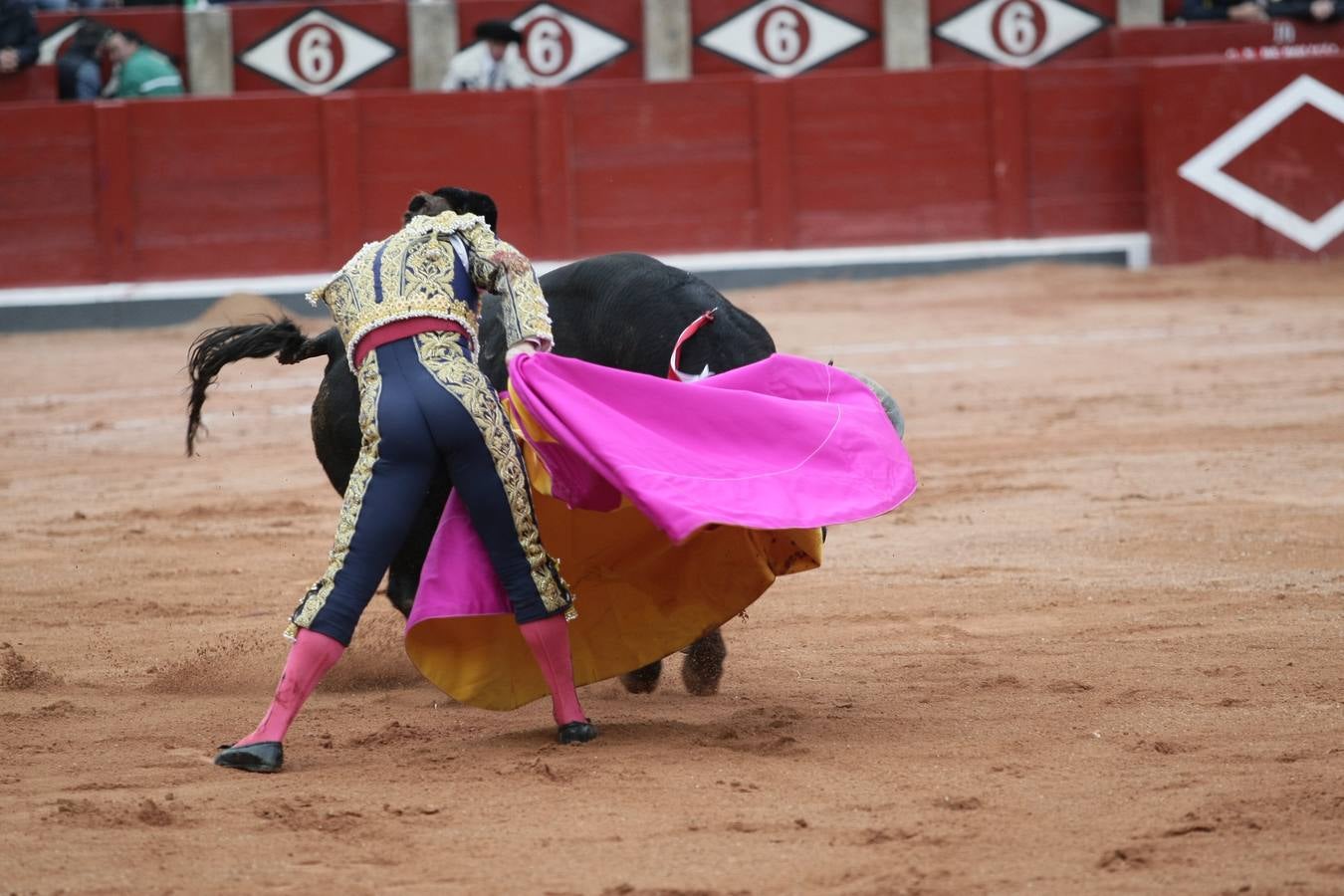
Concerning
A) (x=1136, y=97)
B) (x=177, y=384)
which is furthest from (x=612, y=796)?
(x=1136, y=97)

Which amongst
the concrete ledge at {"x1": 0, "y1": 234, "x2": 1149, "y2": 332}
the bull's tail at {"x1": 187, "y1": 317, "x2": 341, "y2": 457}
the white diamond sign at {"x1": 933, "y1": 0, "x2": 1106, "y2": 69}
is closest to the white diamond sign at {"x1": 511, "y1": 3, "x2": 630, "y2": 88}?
the concrete ledge at {"x1": 0, "y1": 234, "x2": 1149, "y2": 332}

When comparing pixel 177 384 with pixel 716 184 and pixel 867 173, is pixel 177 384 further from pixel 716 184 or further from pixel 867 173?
pixel 867 173

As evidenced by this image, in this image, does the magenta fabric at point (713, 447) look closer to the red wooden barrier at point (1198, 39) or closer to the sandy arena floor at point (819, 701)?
the sandy arena floor at point (819, 701)

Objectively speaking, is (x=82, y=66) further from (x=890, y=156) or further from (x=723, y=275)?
(x=890, y=156)

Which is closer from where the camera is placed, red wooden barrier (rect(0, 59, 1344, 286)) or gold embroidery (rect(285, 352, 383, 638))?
gold embroidery (rect(285, 352, 383, 638))

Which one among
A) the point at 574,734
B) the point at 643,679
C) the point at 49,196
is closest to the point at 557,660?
the point at 574,734

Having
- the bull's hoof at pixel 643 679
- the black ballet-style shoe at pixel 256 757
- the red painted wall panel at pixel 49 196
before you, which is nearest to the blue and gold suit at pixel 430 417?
the black ballet-style shoe at pixel 256 757

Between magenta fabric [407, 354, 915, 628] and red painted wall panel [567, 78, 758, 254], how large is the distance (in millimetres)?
7400

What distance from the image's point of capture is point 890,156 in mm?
10789

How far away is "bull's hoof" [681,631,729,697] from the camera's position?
142 inches

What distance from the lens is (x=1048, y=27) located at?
1209cm

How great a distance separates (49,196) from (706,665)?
305 inches

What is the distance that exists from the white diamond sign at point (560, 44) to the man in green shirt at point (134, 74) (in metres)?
2.35

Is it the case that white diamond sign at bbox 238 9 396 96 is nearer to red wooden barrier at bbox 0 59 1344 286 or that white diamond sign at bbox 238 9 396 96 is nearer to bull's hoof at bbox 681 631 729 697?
red wooden barrier at bbox 0 59 1344 286
